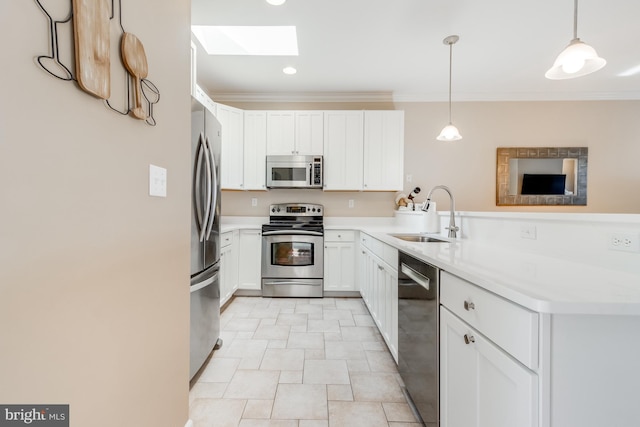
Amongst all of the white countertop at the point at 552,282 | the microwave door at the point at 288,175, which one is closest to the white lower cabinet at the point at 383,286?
the white countertop at the point at 552,282

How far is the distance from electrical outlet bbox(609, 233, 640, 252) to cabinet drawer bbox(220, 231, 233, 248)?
9.44ft

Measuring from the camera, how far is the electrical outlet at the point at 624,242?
101 centimetres

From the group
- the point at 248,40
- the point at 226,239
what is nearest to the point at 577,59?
the point at 248,40

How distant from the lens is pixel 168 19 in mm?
1183

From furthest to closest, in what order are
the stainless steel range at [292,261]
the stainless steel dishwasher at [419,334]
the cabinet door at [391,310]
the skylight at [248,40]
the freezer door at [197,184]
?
the stainless steel range at [292,261]
the skylight at [248,40]
the cabinet door at [391,310]
the freezer door at [197,184]
the stainless steel dishwasher at [419,334]

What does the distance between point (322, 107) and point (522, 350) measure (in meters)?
3.83

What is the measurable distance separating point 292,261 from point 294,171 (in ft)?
3.92

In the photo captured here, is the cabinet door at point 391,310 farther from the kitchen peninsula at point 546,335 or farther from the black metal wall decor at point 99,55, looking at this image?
the black metal wall decor at point 99,55

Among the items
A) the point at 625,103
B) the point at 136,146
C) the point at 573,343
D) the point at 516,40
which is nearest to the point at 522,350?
the point at 573,343

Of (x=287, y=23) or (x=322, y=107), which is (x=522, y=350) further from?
(x=322, y=107)

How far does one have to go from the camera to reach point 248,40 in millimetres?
2914

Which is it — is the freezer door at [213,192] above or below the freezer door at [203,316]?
above

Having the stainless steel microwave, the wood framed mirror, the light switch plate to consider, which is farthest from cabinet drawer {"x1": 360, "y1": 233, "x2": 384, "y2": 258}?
the wood framed mirror

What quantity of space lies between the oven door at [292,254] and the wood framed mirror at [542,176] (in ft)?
9.07
